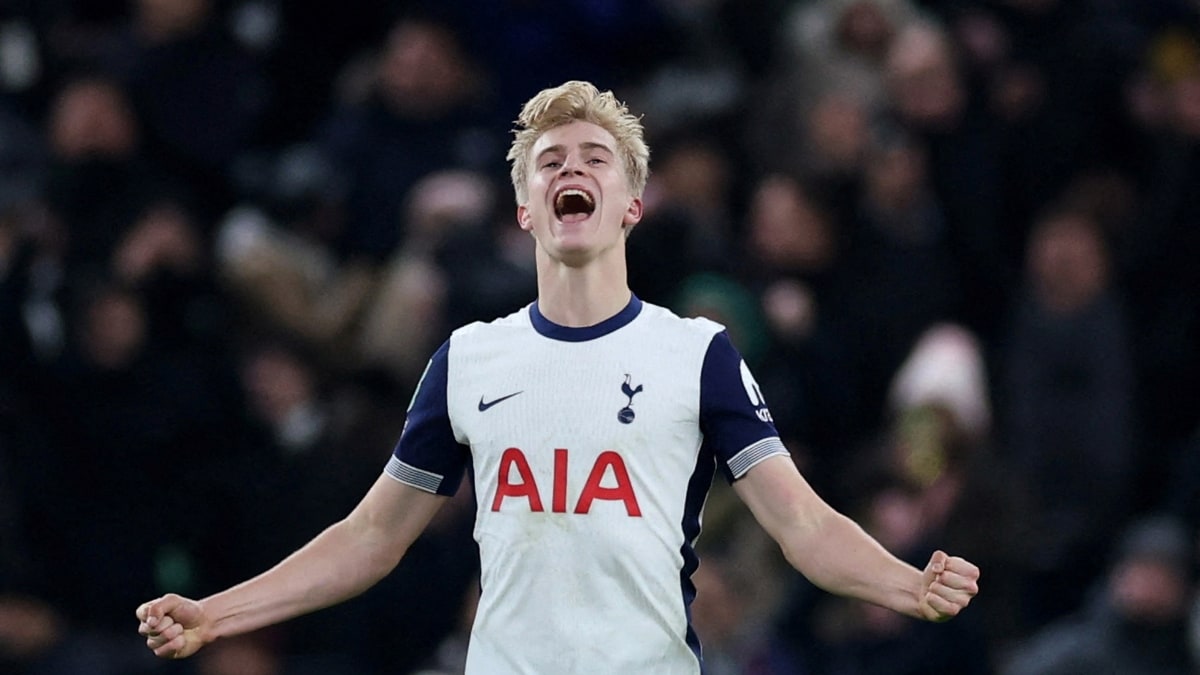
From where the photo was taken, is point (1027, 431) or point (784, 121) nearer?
point (1027, 431)

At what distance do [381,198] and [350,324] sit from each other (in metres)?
0.69

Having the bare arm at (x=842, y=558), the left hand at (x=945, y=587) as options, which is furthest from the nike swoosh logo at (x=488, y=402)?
the left hand at (x=945, y=587)

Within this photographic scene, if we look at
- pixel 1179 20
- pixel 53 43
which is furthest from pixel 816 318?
pixel 53 43

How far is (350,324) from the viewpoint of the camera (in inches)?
425

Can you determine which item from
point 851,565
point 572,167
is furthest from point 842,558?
point 572,167

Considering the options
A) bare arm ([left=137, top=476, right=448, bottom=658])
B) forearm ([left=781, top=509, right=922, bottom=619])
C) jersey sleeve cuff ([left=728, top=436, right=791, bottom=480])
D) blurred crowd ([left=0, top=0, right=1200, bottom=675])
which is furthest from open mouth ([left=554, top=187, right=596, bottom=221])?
blurred crowd ([left=0, top=0, right=1200, bottom=675])

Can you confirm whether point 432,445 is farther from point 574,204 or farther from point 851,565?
point 851,565

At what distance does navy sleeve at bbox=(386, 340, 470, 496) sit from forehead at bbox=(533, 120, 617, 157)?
0.57 metres

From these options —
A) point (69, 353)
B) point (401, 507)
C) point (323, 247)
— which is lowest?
point (401, 507)

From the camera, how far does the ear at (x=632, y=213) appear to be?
19.1ft

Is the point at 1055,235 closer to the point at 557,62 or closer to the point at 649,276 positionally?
the point at 649,276

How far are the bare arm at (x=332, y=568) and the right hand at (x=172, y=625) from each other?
0.03 meters

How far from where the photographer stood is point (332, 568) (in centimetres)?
588

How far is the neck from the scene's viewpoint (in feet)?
18.8
